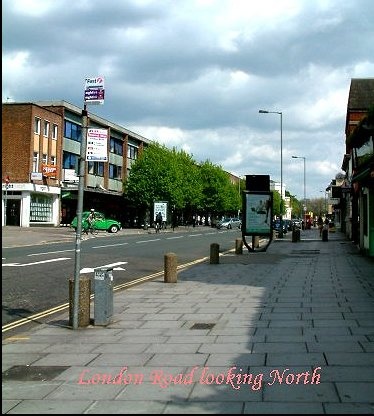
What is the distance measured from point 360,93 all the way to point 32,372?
42512 mm

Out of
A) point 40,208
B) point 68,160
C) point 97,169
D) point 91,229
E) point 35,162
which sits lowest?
point 91,229

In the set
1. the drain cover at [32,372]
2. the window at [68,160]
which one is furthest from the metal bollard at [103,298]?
the window at [68,160]

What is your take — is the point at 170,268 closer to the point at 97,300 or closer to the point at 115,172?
the point at 97,300

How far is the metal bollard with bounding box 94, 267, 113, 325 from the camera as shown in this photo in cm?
870

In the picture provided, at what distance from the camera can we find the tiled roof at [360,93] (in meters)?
43.1

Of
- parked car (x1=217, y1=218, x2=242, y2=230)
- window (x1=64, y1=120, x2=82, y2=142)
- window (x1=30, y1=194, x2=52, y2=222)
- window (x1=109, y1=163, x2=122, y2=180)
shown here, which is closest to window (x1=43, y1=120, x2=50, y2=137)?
window (x1=64, y1=120, x2=82, y2=142)

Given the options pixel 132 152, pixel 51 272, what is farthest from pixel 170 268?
pixel 132 152

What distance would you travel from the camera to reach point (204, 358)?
21.5ft

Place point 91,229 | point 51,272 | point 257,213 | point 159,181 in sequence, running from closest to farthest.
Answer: point 51,272 < point 257,213 < point 91,229 < point 159,181

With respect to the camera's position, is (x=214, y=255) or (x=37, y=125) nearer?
(x=214, y=255)

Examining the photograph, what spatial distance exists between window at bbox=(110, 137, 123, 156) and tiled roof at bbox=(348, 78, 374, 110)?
32.0 meters

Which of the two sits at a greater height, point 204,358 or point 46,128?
point 46,128

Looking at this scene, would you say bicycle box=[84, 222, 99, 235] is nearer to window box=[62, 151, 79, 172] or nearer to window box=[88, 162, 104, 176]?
window box=[62, 151, 79, 172]

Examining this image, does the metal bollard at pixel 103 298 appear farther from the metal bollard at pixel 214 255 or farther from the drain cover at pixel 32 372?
the metal bollard at pixel 214 255
